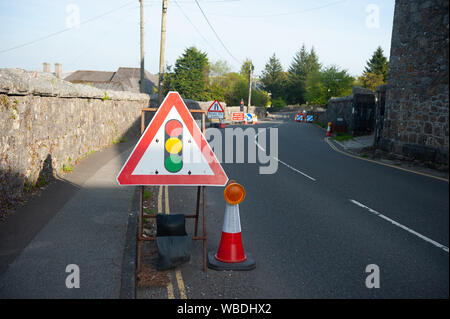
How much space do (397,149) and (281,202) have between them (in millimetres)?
9312

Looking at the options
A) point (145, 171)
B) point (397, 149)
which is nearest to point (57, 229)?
point (145, 171)

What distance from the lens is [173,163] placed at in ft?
15.9

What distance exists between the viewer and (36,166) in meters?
8.12

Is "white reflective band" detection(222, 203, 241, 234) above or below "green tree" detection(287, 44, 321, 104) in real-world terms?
below

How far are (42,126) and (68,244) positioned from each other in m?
4.00

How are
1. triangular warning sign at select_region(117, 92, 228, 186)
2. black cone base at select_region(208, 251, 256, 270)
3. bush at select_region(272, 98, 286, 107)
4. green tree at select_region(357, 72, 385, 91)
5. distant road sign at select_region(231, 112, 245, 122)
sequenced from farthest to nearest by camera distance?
bush at select_region(272, 98, 286, 107) < green tree at select_region(357, 72, 385, 91) < distant road sign at select_region(231, 112, 245, 122) < black cone base at select_region(208, 251, 256, 270) < triangular warning sign at select_region(117, 92, 228, 186)

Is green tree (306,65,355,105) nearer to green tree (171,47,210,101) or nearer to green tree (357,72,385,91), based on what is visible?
green tree (357,72,385,91)

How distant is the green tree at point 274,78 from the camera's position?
332 feet

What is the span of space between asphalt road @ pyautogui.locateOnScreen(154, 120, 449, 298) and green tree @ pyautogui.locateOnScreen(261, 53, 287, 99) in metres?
91.9

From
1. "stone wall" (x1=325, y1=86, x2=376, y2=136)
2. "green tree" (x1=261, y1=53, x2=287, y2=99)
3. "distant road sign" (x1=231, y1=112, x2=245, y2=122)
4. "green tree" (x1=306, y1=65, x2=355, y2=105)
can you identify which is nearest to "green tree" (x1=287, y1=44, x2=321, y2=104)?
"green tree" (x1=261, y1=53, x2=287, y2=99)

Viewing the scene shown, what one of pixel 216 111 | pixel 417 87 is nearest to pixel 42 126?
pixel 417 87

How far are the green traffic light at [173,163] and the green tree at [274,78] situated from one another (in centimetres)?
9757

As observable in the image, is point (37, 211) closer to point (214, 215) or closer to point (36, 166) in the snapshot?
point (36, 166)

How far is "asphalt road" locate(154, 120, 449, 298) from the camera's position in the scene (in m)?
4.41
